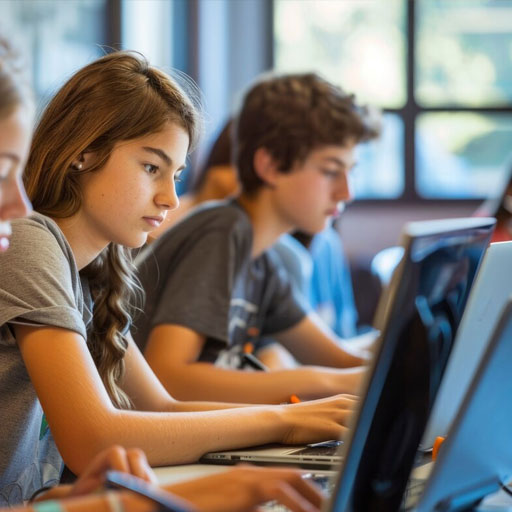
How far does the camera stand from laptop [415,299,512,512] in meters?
0.79

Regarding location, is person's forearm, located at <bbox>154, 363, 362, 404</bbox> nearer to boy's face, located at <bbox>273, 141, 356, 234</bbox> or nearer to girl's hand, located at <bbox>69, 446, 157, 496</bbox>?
boy's face, located at <bbox>273, 141, 356, 234</bbox>

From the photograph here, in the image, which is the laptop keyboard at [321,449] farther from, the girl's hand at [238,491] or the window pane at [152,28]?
the window pane at [152,28]

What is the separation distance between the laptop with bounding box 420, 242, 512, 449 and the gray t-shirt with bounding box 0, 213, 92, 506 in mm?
463

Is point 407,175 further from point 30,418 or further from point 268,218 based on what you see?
point 30,418

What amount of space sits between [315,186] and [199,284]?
1.44ft

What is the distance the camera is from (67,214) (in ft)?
4.33


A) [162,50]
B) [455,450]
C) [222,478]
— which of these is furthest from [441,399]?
[162,50]

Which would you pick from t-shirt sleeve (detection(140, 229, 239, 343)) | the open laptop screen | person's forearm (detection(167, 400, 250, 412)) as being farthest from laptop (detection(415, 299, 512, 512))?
t-shirt sleeve (detection(140, 229, 239, 343))

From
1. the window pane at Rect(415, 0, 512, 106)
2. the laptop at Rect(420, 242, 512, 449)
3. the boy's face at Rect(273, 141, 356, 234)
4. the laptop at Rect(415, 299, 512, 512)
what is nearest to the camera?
the laptop at Rect(415, 299, 512, 512)

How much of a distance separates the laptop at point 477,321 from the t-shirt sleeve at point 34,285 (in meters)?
0.46

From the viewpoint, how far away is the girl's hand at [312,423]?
1.24 m

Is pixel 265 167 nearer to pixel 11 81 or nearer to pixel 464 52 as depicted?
pixel 11 81

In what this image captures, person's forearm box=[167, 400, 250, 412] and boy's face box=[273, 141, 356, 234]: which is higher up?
boy's face box=[273, 141, 356, 234]

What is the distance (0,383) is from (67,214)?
0.26 m
